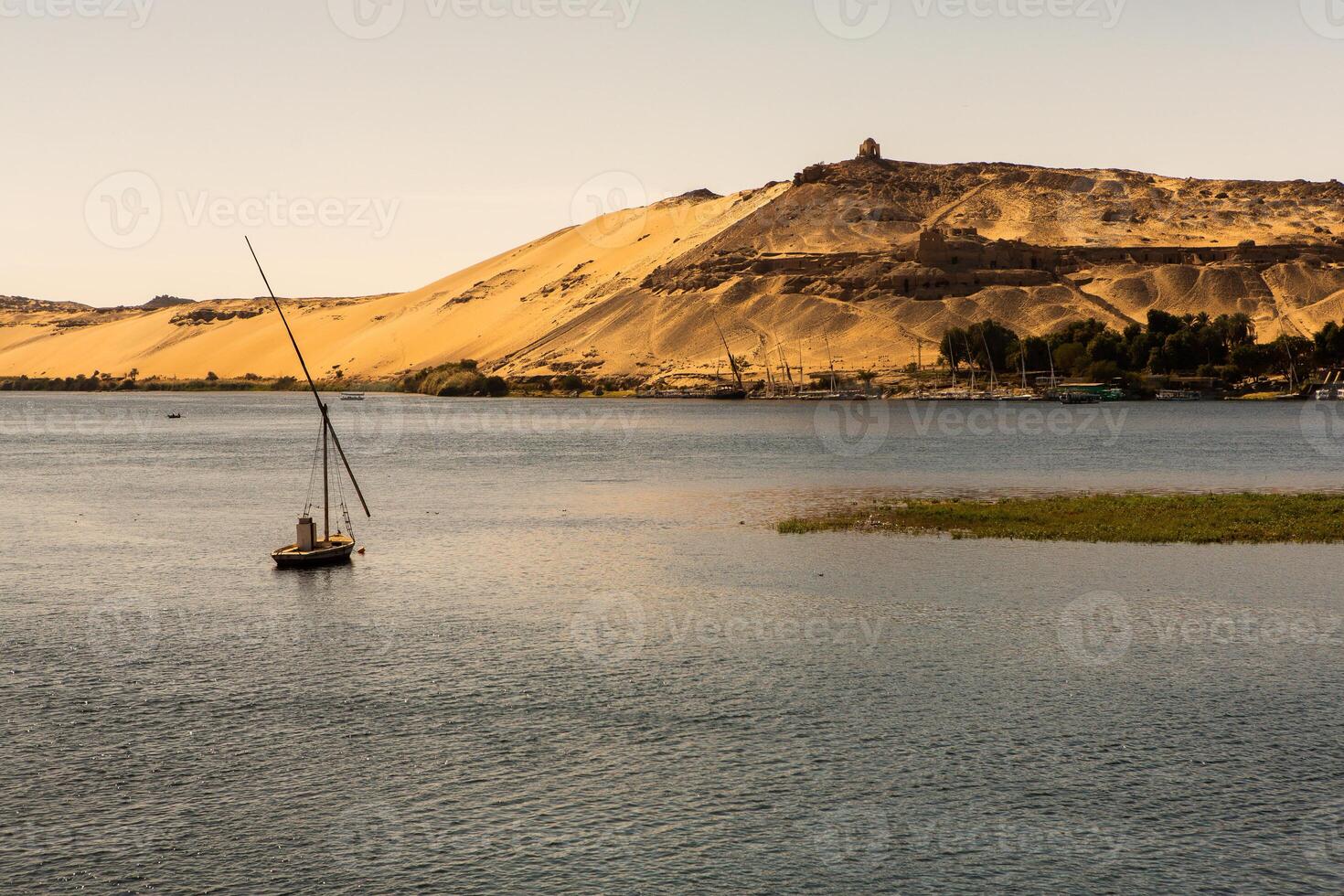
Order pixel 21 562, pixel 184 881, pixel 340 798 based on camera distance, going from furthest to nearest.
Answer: pixel 21 562 < pixel 340 798 < pixel 184 881

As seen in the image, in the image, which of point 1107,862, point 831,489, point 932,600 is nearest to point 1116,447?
point 831,489

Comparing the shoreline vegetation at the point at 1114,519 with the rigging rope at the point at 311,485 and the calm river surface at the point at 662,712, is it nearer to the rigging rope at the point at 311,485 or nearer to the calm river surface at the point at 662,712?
the calm river surface at the point at 662,712

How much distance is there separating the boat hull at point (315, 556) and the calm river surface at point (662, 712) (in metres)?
0.93

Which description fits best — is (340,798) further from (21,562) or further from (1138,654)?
(21,562)

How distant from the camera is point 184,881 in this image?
1900 centimetres

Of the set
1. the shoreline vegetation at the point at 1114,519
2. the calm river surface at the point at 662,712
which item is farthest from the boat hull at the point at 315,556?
the shoreline vegetation at the point at 1114,519

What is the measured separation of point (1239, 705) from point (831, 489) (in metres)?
44.1

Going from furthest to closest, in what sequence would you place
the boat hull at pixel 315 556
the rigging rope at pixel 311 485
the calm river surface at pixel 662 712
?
the rigging rope at pixel 311 485 < the boat hull at pixel 315 556 < the calm river surface at pixel 662 712

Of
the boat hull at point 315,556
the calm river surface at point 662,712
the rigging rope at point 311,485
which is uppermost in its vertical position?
the rigging rope at point 311,485

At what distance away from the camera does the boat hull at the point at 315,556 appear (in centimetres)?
4538

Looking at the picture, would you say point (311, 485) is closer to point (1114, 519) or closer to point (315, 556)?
point (315, 556)

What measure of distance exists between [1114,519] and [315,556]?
1211 inches

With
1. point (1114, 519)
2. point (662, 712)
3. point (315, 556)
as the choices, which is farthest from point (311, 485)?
point (662, 712)

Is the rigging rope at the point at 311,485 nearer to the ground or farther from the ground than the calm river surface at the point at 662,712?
farther from the ground
